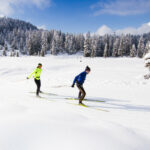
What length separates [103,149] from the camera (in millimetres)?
2590

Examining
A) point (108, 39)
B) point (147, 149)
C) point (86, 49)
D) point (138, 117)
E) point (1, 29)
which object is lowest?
point (138, 117)

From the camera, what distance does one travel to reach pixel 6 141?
8.71 feet

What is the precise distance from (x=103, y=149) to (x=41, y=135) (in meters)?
1.33

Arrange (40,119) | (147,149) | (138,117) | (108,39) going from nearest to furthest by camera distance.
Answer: (147,149) → (40,119) → (138,117) → (108,39)

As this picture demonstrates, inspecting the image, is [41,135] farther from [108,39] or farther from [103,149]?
[108,39]

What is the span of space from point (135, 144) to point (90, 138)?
3.24 feet

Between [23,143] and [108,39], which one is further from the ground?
[108,39]

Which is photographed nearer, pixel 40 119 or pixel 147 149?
pixel 147 149

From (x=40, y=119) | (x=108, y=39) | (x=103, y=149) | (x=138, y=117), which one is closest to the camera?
(x=103, y=149)

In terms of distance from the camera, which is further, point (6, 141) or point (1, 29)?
point (1, 29)

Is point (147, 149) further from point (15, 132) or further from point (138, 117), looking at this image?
point (138, 117)

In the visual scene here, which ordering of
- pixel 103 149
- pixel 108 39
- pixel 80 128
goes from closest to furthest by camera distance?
pixel 103 149 < pixel 80 128 < pixel 108 39

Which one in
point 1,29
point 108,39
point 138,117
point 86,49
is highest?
point 1,29

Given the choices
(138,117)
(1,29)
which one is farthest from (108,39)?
(1,29)
